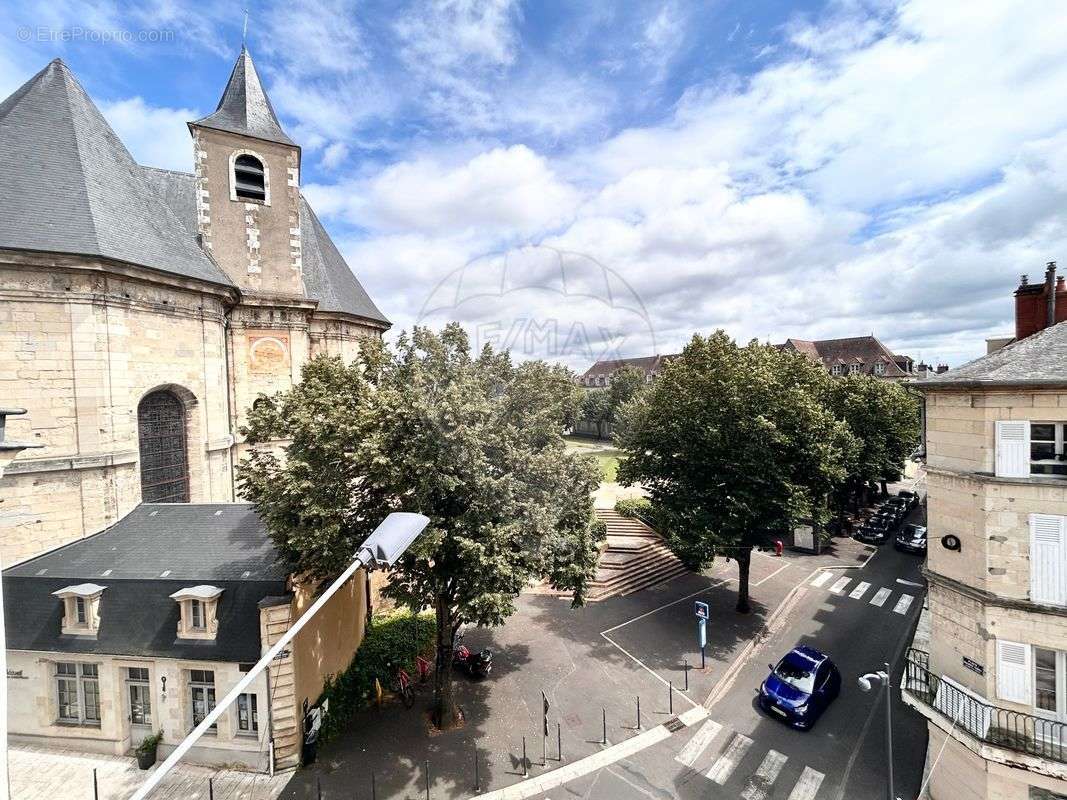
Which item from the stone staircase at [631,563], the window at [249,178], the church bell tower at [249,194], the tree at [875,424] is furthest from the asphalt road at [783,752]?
the window at [249,178]

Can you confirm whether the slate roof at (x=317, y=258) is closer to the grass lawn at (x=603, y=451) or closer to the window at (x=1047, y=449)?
the grass lawn at (x=603, y=451)

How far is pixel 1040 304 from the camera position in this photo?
14.3 meters

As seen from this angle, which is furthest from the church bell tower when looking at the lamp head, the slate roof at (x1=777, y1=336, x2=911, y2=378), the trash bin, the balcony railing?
the slate roof at (x1=777, y1=336, x2=911, y2=378)

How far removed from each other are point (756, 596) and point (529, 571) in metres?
15.4

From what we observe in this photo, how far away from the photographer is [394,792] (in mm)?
11820

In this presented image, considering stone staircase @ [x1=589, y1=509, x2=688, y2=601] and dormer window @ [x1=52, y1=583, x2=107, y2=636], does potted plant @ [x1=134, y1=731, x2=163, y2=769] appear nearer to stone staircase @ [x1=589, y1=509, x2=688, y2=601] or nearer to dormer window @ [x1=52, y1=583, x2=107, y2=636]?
dormer window @ [x1=52, y1=583, x2=107, y2=636]

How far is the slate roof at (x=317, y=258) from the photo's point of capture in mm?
23469

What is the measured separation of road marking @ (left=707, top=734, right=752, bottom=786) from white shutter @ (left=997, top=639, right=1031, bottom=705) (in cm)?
610

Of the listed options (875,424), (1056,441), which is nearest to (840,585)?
(875,424)

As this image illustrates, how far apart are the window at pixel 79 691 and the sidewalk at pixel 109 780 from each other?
33.3 inches

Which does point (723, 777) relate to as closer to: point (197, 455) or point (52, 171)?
point (197, 455)

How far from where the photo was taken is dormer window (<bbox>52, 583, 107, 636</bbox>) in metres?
13.0

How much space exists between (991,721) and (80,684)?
21.9 meters

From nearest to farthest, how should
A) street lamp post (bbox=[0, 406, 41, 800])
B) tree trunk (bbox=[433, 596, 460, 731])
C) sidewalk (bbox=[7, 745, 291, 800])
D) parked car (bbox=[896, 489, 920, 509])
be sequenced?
street lamp post (bbox=[0, 406, 41, 800])
sidewalk (bbox=[7, 745, 291, 800])
tree trunk (bbox=[433, 596, 460, 731])
parked car (bbox=[896, 489, 920, 509])
